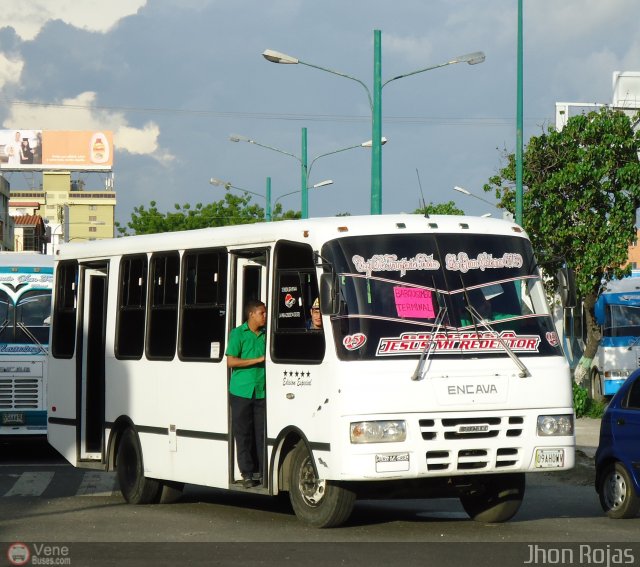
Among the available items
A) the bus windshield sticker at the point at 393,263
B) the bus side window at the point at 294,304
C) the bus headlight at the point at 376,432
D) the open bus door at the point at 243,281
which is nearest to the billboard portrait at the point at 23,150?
the open bus door at the point at 243,281

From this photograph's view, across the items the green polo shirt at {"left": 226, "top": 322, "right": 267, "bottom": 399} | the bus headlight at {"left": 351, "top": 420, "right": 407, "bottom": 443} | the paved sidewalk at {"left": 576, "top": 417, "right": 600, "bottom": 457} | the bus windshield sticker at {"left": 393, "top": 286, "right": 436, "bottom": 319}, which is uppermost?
the bus windshield sticker at {"left": 393, "top": 286, "right": 436, "bottom": 319}

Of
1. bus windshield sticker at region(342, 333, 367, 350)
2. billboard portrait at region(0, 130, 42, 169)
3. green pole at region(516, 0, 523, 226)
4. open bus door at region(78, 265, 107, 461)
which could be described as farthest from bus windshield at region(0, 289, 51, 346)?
billboard portrait at region(0, 130, 42, 169)

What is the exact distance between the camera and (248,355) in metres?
13.4

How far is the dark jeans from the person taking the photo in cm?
1340

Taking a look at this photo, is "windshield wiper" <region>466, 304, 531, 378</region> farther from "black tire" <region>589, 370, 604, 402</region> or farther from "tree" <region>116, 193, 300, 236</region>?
"tree" <region>116, 193, 300, 236</region>

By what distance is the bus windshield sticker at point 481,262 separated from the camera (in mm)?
Result: 12797

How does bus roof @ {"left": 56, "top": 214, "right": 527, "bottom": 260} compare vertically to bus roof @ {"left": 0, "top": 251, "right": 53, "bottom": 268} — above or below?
below

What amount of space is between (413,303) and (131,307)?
14.6ft

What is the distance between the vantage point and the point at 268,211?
5319 cm

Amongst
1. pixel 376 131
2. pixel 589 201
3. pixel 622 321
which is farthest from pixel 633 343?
pixel 376 131

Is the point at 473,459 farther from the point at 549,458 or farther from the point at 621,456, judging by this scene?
the point at 621,456

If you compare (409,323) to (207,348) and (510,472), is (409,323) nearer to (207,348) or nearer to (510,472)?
(510,472)

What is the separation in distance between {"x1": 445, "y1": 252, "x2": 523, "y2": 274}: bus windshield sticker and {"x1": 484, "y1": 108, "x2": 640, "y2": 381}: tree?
18.5 metres
